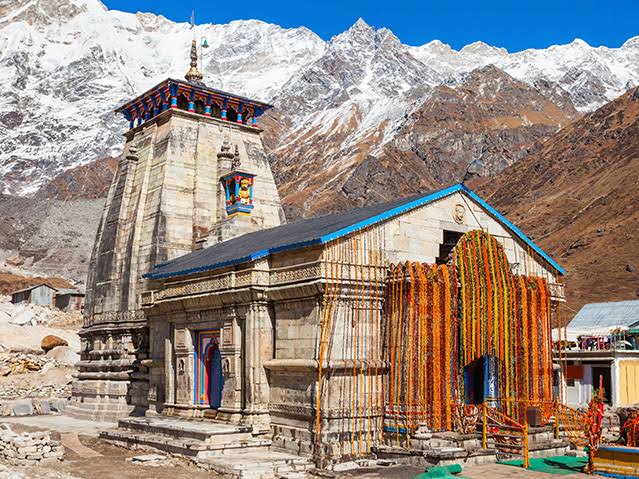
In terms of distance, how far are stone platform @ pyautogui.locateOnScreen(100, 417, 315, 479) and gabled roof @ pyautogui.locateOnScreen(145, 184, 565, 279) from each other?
5026 millimetres

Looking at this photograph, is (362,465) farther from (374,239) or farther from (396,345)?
(374,239)

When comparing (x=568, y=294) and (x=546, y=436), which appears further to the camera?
(x=568, y=294)

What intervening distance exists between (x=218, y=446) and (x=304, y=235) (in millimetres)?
6680

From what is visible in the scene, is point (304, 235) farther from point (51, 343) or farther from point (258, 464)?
point (51, 343)

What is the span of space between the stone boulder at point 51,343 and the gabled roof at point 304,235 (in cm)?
2779

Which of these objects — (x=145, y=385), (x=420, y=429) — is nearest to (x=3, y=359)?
(x=145, y=385)

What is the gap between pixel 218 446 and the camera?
69.1 ft

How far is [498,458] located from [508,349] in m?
4.01

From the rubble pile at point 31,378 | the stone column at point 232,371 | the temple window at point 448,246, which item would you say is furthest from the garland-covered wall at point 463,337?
the rubble pile at point 31,378

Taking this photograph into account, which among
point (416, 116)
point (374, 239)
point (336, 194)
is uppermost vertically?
point (416, 116)

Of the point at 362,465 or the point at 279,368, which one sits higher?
the point at 279,368

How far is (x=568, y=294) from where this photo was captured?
73375mm

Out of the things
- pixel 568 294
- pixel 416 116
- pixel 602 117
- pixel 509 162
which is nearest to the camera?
pixel 568 294

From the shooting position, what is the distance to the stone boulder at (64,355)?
160 feet
